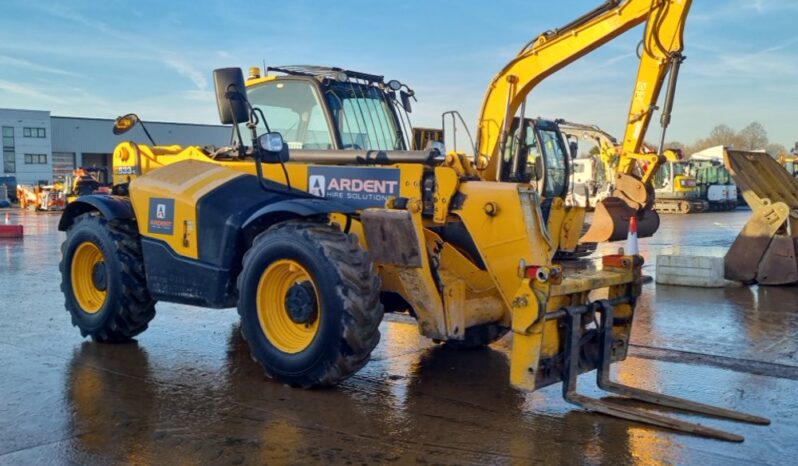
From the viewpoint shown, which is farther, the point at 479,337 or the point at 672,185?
the point at 672,185

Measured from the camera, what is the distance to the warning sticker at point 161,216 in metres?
6.88

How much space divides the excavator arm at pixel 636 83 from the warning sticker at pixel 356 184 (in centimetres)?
556

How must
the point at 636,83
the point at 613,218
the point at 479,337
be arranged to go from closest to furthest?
the point at 479,337 < the point at 636,83 < the point at 613,218

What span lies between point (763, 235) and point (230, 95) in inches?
360

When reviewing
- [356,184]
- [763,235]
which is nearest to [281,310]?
[356,184]

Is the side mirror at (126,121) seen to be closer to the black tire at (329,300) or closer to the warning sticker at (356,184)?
the warning sticker at (356,184)

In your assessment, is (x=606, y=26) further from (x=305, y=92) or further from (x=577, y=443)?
(x=577, y=443)

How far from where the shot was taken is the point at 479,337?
23.9 ft

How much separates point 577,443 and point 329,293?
194 cm

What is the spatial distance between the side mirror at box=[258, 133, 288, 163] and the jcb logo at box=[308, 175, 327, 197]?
0.33m

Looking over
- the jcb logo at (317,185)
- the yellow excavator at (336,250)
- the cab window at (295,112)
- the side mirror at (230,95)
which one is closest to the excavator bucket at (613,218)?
the yellow excavator at (336,250)

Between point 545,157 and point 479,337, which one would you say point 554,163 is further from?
point 479,337

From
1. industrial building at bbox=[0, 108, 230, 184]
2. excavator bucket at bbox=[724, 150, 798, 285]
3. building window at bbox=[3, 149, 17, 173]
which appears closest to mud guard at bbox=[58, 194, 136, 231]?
excavator bucket at bbox=[724, 150, 798, 285]

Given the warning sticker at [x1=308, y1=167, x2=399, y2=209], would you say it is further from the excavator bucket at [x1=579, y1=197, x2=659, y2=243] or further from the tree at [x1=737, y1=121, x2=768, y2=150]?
the tree at [x1=737, y1=121, x2=768, y2=150]
